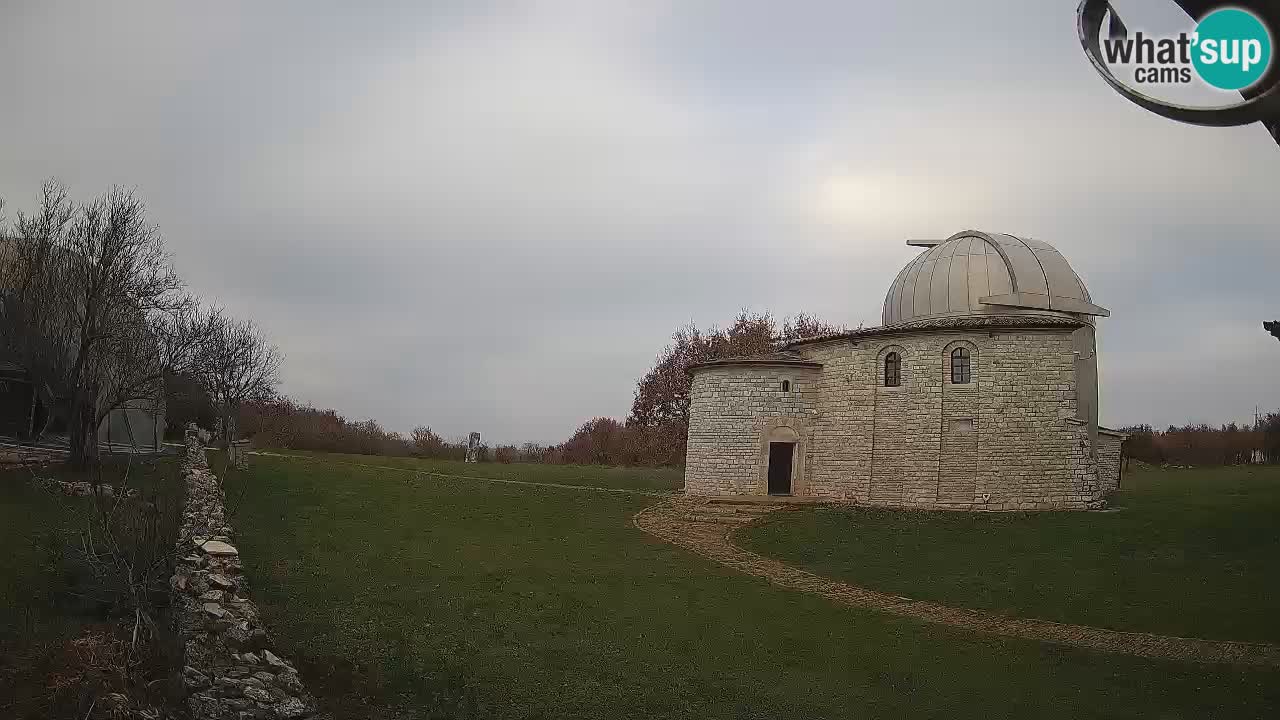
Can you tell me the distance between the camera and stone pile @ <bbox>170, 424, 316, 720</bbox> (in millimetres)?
6359

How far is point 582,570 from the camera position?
14.0 meters

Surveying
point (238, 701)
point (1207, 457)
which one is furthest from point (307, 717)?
point (1207, 457)

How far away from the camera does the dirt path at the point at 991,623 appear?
1019 centimetres

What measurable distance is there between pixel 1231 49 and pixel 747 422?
1953 cm

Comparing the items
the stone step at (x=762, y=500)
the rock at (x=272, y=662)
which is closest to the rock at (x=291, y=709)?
the rock at (x=272, y=662)

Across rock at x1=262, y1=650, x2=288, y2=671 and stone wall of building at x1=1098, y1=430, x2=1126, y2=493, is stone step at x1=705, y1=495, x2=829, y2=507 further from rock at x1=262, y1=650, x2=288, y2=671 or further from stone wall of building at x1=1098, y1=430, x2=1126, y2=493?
rock at x1=262, y1=650, x2=288, y2=671

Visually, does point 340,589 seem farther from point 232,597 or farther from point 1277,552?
point 1277,552

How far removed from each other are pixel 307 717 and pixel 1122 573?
14.0 m

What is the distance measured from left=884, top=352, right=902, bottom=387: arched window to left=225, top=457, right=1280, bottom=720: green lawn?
9.52 meters

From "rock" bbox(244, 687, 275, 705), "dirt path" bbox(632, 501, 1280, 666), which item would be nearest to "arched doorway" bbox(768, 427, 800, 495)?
"dirt path" bbox(632, 501, 1280, 666)

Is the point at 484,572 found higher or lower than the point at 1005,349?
lower

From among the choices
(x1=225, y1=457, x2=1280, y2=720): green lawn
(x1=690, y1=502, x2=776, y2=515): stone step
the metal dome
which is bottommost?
(x1=225, y1=457, x2=1280, y2=720): green lawn

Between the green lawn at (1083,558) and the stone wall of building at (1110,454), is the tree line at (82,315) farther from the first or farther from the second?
the stone wall of building at (1110,454)

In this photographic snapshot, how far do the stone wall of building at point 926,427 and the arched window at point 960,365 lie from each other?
156mm
